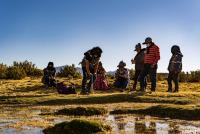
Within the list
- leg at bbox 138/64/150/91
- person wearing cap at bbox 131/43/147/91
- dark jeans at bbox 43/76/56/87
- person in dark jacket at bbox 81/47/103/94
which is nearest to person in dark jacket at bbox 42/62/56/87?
dark jeans at bbox 43/76/56/87

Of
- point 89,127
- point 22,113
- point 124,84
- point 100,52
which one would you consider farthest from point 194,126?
point 124,84

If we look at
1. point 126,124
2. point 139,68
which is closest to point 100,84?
point 139,68

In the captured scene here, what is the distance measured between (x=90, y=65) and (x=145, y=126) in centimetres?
1105

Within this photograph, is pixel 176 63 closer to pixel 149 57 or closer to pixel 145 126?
pixel 149 57

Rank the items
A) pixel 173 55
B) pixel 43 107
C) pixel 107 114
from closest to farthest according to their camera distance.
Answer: pixel 107 114
pixel 43 107
pixel 173 55

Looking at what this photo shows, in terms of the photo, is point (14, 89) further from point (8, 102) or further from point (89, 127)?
point (89, 127)

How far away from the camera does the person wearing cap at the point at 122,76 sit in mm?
25641

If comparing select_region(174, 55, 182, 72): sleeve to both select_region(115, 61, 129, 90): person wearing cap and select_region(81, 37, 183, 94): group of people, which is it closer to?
select_region(81, 37, 183, 94): group of people

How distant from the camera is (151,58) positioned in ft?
71.4

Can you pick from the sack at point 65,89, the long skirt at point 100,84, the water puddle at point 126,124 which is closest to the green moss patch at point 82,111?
the water puddle at point 126,124

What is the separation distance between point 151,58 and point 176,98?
12.1 ft

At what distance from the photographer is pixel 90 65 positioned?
22.7m

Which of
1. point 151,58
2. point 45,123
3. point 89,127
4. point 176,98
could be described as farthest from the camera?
point 151,58

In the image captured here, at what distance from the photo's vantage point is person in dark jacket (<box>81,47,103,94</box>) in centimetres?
2234
